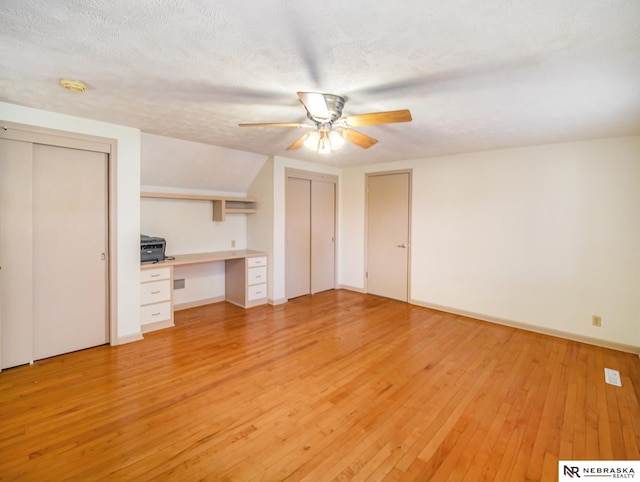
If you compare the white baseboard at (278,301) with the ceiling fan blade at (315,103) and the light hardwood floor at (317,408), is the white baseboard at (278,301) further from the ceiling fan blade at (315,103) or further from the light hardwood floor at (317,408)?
the ceiling fan blade at (315,103)

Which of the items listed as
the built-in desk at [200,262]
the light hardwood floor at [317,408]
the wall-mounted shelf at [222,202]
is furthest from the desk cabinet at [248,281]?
the light hardwood floor at [317,408]

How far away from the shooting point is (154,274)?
3.70 meters

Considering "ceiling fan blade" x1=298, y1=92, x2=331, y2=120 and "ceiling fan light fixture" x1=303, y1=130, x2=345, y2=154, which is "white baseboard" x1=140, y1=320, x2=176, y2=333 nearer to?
"ceiling fan light fixture" x1=303, y1=130, x2=345, y2=154

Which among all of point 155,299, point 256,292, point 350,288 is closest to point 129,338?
point 155,299

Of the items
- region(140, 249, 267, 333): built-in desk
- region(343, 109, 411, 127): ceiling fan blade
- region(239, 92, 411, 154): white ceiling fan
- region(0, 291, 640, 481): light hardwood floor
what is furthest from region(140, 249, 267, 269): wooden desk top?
region(343, 109, 411, 127): ceiling fan blade

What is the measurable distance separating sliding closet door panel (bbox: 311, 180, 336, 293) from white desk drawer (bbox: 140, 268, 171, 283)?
7.97ft

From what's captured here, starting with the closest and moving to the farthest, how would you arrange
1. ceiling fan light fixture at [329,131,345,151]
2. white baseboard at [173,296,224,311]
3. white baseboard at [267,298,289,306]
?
1. ceiling fan light fixture at [329,131,345,151]
2. white baseboard at [173,296,224,311]
3. white baseboard at [267,298,289,306]

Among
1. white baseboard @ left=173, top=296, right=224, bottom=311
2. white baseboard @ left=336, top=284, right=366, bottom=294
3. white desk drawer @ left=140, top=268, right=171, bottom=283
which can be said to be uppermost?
white desk drawer @ left=140, top=268, right=171, bottom=283

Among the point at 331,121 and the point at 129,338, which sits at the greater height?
the point at 331,121

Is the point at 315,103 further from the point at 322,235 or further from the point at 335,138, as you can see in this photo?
the point at 322,235

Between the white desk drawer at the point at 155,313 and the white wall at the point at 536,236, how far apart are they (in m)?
3.57

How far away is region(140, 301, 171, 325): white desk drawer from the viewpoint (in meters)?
3.64

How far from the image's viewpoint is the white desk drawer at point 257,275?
469 centimetres

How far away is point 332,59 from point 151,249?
3102 mm
